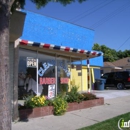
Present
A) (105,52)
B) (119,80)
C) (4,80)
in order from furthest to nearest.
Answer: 1. (105,52)
2. (119,80)
3. (4,80)

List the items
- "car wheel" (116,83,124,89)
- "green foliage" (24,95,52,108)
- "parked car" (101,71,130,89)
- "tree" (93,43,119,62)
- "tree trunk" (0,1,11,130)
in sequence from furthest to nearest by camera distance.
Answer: "tree" (93,43,119,62) < "car wheel" (116,83,124,89) < "parked car" (101,71,130,89) < "green foliage" (24,95,52,108) < "tree trunk" (0,1,11,130)

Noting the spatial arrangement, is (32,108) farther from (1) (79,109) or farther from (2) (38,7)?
(2) (38,7)

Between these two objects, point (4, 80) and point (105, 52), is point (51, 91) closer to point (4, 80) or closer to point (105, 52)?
point (4, 80)

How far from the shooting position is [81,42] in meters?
18.4

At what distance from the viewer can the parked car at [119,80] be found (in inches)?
930

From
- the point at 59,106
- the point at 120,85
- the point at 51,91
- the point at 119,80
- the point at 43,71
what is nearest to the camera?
the point at 59,106

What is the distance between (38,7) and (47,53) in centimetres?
558

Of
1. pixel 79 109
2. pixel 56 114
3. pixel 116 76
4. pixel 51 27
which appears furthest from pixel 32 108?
pixel 116 76

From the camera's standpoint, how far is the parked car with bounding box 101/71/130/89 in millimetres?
23625

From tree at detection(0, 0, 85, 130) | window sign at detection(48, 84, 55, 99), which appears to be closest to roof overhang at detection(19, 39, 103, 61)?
window sign at detection(48, 84, 55, 99)

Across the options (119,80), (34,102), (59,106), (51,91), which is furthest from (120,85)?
(34,102)

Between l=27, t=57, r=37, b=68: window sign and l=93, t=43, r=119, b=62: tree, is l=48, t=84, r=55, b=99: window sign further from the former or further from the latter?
l=93, t=43, r=119, b=62: tree

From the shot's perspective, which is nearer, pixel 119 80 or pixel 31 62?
pixel 31 62

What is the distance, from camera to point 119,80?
24.2 m
